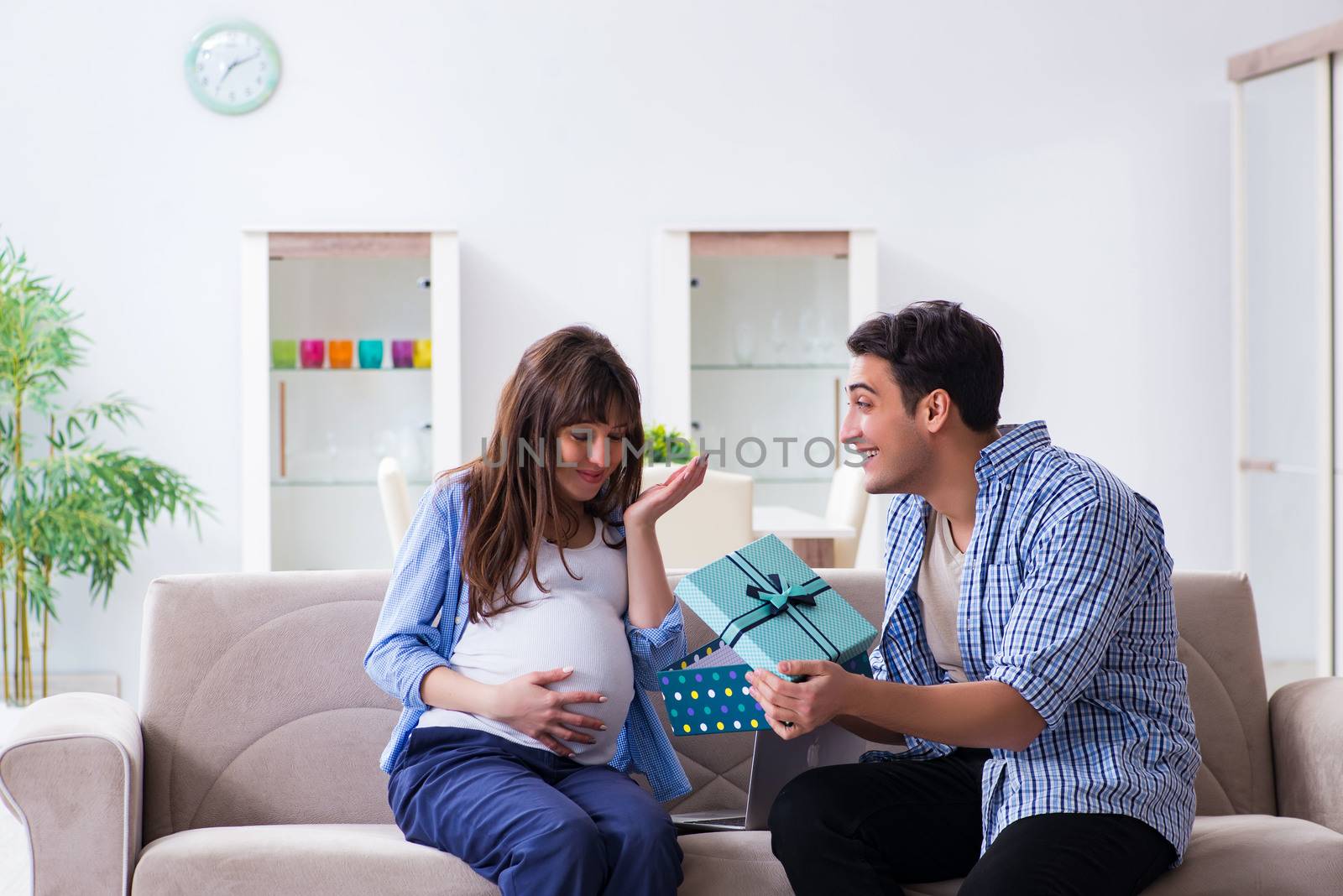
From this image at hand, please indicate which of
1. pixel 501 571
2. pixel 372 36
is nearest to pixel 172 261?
pixel 372 36

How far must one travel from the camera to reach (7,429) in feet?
13.8

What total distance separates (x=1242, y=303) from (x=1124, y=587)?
128 inches

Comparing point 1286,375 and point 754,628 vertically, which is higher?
point 1286,375

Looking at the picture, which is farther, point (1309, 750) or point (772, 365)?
point (772, 365)

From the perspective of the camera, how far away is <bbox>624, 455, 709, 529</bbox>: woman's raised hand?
182 cm

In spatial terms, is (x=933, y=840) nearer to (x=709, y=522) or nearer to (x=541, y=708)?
(x=541, y=708)

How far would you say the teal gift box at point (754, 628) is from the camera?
5.31 ft

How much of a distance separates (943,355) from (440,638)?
828 millimetres

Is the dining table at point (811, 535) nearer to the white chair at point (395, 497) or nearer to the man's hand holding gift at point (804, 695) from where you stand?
the white chair at point (395, 497)

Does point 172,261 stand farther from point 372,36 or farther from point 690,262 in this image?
point 690,262

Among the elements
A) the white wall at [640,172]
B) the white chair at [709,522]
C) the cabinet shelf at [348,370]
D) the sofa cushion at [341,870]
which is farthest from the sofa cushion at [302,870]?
the white wall at [640,172]

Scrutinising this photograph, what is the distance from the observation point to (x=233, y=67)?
437 centimetres

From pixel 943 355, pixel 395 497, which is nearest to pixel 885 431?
pixel 943 355

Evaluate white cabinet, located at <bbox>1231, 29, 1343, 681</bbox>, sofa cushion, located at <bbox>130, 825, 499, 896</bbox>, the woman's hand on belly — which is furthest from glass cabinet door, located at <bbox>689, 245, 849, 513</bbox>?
sofa cushion, located at <bbox>130, 825, 499, 896</bbox>
